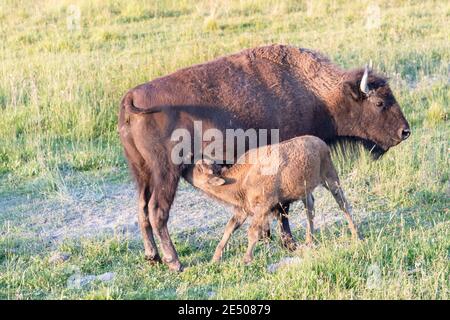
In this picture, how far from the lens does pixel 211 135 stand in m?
7.09

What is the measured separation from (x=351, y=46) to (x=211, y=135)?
6338 millimetres

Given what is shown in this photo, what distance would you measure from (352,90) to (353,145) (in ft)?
1.76

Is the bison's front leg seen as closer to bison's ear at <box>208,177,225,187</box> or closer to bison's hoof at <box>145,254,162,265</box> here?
bison's hoof at <box>145,254,162,265</box>

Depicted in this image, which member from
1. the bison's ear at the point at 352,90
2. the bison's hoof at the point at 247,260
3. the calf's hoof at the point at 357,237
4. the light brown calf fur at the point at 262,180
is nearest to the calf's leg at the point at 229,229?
the light brown calf fur at the point at 262,180

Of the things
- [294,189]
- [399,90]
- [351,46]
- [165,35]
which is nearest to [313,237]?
[294,189]

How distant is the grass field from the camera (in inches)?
247

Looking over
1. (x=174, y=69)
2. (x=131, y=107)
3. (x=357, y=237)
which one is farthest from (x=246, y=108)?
(x=174, y=69)

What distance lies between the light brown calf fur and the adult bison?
0.30 metres

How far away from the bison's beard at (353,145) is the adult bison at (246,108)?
0.02 m

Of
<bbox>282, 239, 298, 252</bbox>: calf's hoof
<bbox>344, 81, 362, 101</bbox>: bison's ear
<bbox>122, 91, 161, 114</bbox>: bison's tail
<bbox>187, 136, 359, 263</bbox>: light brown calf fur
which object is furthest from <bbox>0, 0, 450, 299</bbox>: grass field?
<bbox>122, 91, 161, 114</bbox>: bison's tail

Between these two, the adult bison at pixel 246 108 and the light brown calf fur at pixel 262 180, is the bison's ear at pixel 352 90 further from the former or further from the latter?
the light brown calf fur at pixel 262 180

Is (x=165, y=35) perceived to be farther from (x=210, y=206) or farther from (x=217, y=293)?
(x=217, y=293)

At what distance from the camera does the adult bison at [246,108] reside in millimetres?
6867

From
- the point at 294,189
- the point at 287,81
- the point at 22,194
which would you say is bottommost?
the point at 22,194
